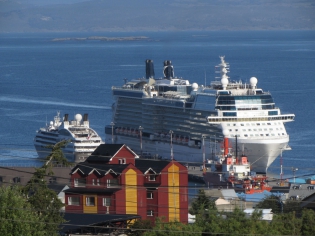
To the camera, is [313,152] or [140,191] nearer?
[140,191]

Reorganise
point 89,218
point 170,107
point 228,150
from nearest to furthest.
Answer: point 89,218 → point 228,150 → point 170,107

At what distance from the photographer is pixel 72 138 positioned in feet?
110

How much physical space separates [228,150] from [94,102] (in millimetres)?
19060

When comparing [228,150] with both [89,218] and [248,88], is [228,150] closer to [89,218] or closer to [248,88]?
[248,88]

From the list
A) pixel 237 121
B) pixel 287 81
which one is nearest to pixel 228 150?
pixel 237 121

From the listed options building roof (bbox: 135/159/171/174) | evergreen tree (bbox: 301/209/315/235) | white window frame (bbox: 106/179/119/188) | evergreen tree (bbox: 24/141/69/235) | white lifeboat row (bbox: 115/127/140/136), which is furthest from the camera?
white lifeboat row (bbox: 115/127/140/136)

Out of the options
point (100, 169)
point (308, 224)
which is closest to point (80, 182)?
point (100, 169)

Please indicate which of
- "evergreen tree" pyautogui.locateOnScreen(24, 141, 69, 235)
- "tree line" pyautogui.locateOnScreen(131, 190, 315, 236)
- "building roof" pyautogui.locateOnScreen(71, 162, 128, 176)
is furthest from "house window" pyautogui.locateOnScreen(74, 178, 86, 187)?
"tree line" pyautogui.locateOnScreen(131, 190, 315, 236)

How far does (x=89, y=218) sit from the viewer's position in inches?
598

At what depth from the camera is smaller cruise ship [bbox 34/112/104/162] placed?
32969 millimetres

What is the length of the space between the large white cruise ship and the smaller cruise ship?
1668 millimetres

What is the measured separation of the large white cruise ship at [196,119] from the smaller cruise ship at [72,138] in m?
1.67

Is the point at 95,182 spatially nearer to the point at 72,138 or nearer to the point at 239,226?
the point at 239,226

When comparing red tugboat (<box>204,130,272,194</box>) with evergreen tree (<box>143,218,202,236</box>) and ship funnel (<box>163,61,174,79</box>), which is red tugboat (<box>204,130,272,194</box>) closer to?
ship funnel (<box>163,61,174,79</box>)
